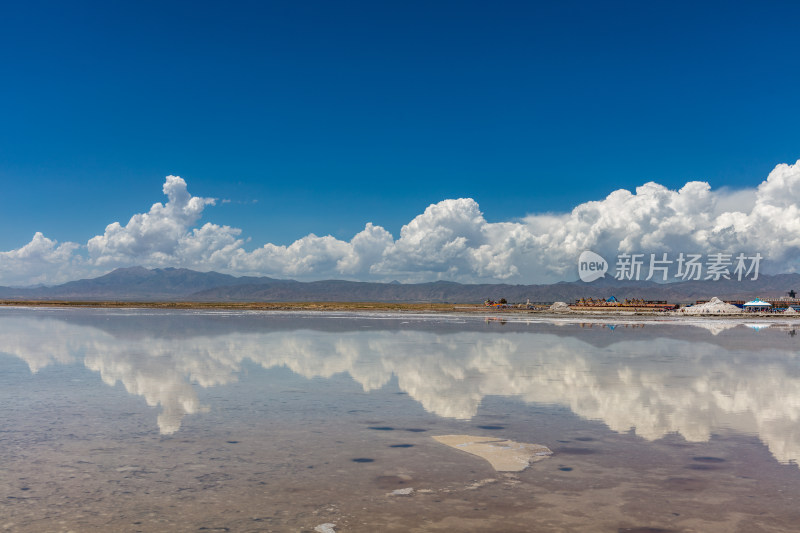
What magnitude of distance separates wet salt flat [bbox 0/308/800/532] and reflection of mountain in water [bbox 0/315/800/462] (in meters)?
0.13

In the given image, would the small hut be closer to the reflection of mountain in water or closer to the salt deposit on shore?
the salt deposit on shore

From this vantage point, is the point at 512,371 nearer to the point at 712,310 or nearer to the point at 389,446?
the point at 389,446

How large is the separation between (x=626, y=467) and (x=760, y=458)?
2548mm

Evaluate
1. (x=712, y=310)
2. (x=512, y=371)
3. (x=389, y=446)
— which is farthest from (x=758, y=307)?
(x=389, y=446)

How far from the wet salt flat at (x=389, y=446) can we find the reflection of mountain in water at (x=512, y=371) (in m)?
0.13

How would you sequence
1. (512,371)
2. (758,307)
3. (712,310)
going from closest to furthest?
(512,371) < (712,310) < (758,307)

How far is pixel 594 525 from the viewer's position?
24.1 ft

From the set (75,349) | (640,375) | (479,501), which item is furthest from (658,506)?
(75,349)

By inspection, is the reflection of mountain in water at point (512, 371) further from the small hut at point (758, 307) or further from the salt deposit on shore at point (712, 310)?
the small hut at point (758, 307)

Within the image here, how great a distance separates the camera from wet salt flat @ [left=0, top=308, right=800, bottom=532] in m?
7.69

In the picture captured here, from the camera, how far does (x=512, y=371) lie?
2150 cm

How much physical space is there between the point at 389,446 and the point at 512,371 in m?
11.2

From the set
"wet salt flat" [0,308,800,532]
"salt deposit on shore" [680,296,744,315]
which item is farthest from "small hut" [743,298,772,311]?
"wet salt flat" [0,308,800,532]

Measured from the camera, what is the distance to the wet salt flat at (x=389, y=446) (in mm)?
7691
